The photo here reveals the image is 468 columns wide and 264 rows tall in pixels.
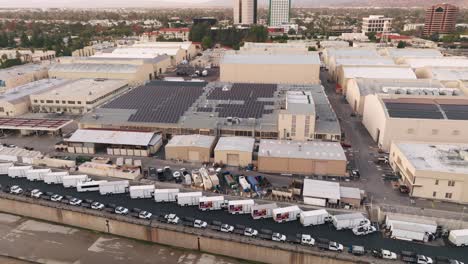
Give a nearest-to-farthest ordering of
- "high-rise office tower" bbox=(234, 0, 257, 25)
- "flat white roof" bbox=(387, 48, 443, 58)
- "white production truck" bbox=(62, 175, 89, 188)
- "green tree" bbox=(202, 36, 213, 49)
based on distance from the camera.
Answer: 1. "white production truck" bbox=(62, 175, 89, 188)
2. "flat white roof" bbox=(387, 48, 443, 58)
3. "green tree" bbox=(202, 36, 213, 49)
4. "high-rise office tower" bbox=(234, 0, 257, 25)

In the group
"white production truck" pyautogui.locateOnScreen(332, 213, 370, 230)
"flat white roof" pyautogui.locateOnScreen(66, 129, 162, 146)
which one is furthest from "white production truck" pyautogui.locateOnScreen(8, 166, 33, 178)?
"white production truck" pyautogui.locateOnScreen(332, 213, 370, 230)

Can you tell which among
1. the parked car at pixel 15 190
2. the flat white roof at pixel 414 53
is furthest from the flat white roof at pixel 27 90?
the flat white roof at pixel 414 53

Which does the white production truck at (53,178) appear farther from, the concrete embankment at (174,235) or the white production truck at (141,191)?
the white production truck at (141,191)

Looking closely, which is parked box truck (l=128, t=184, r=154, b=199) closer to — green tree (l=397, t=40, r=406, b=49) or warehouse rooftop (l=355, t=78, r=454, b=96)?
warehouse rooftop (l=355, t=78, r=454, b=96)

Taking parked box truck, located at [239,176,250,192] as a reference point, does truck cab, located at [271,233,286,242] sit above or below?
below

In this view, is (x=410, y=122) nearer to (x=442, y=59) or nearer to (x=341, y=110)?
(x=341, y=110)
